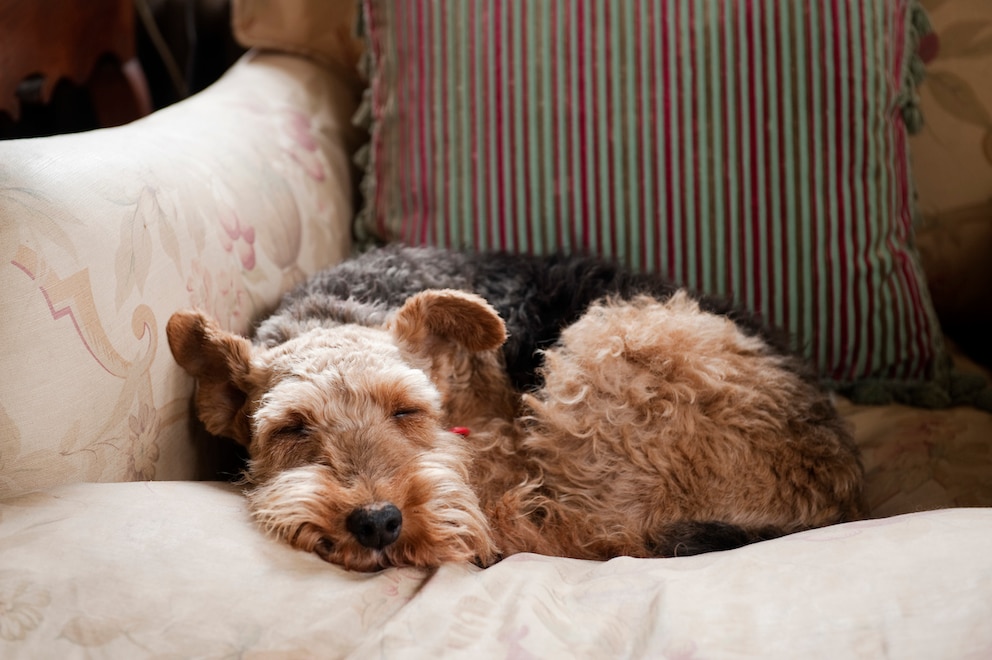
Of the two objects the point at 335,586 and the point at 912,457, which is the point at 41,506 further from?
the point at 912,457

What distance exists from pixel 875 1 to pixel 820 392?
0.93 meters

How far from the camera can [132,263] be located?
1.35 m

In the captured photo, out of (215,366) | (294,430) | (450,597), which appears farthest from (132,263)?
(450,597)

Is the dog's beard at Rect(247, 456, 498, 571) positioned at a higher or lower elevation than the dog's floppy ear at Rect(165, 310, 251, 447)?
lower

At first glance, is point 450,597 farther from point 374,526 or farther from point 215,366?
point 215,366

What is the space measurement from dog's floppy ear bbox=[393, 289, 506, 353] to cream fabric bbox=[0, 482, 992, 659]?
19.8 inches

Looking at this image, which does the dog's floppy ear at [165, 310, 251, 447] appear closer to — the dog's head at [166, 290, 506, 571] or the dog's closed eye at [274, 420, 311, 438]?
the dog's head at [166, 290, 506, 571]

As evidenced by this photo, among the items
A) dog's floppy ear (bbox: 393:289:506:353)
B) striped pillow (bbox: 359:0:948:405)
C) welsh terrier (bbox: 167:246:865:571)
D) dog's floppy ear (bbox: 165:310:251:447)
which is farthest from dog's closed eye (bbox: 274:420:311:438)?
striped pillow (bbox: 359:0:948:405)

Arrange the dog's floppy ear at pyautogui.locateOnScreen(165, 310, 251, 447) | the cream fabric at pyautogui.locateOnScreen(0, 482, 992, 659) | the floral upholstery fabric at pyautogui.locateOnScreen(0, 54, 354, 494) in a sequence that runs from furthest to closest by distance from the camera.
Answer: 1. the dog's floppy ear at pyautogui.locateOnScreen(165, 310, 251, 447)
2. the floral upholstery fabric at pyautogui.locateOnScreen(0, 54, 354, 494)
3. the cream fabric at pyautogui.locateOnScreen(0, 482, 992, 659)

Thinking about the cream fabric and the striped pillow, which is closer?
the cream fabric

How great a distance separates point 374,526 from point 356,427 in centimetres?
20

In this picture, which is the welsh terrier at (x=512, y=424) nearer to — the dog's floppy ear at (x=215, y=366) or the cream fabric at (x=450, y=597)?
the dog's floppy ear at (x=215, y=366)

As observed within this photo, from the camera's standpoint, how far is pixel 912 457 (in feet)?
5.52

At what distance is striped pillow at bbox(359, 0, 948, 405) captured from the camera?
190cm
